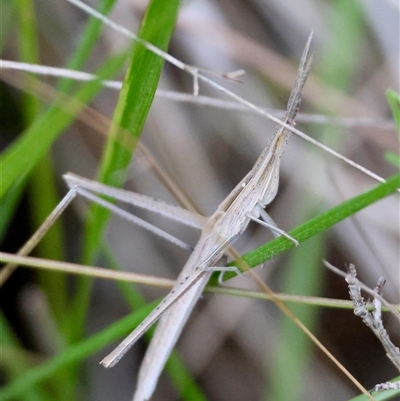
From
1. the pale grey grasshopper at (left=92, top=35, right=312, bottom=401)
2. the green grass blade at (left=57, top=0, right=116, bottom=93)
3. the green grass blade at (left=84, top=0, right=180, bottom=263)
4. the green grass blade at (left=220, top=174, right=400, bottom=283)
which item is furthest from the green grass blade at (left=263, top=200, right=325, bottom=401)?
the green grass blade at (left=57, top=0, right=116, bottom=93)

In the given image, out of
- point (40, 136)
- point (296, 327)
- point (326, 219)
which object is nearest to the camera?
point (326, 219)

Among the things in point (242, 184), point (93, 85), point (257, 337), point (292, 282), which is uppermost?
point (93, 85)

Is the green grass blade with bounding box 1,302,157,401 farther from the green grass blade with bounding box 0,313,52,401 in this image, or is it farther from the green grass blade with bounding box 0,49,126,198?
the green grass blade with bounding box 0,49,126,198

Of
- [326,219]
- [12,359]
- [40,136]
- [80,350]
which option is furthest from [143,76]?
[12,359]

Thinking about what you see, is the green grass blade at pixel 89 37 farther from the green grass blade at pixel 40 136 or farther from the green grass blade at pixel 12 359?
the green grass blade at pixel 12 359

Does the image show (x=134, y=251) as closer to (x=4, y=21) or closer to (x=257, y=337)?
(x=257, y=337)

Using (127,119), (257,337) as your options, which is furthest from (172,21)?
(257,337)

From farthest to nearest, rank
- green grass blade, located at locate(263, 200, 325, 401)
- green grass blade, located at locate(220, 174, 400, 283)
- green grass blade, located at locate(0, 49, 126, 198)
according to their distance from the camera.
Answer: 1. green grass blade, located at locate(263, 200, 325, 401)
2. green grass blade, located at locate(0, 49, 126, 198)
3. green grass blade, located at locate(220, 174, 400, 283)

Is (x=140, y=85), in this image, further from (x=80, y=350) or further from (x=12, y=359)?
(x=12, y=359)
